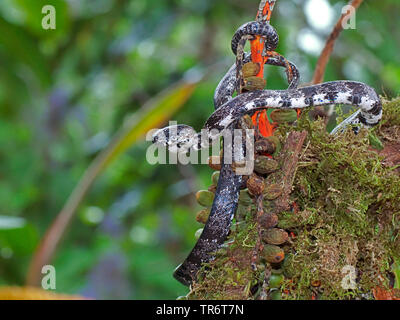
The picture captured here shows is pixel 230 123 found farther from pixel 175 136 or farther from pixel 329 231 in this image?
pixel 329 231

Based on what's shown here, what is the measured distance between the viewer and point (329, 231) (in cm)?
68

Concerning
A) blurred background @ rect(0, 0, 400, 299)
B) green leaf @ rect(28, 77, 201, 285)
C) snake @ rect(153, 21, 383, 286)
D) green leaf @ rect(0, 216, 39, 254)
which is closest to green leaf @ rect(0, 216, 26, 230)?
green leaf @ rect(0, 216, 39, 254)

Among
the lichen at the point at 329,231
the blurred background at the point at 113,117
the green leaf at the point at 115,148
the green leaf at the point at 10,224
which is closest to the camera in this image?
the lichen at the point at 329,231

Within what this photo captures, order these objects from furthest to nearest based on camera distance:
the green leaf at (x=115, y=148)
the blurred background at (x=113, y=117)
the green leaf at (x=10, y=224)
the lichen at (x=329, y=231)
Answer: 1. the blurred background at (x=113, y=117)
2. the green leaf at (x=115, y=148)
3. the green leaf at (x=10, y=224)
4. the lichen at (x=329, y=231)

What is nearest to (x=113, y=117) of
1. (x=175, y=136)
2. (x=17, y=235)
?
(x=17, y=235)

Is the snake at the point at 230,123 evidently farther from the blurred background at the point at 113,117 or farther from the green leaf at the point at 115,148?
the blurred background at the point at 113,117

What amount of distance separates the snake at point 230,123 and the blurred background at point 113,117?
Answer: 150 cm

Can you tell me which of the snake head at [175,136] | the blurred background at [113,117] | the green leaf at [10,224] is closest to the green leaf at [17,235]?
the green leaf at [10,224]

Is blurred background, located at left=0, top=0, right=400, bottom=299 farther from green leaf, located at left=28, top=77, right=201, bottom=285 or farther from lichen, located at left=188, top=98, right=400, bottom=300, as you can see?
lichen, located at left=188, top=98, right=400, bottom=300

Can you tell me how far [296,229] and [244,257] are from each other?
0.08m

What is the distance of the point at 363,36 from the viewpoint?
112 inches

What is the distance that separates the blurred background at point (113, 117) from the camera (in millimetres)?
2537

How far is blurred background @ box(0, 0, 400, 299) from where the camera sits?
8.32 ft
